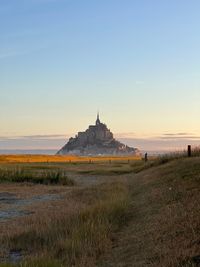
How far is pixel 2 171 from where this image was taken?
45281 millimetres

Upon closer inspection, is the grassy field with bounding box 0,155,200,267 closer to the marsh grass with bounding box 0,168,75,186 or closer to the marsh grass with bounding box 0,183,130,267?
the marsh grass with bounding box 0,183,130,267

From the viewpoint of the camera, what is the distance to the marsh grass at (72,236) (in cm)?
1081

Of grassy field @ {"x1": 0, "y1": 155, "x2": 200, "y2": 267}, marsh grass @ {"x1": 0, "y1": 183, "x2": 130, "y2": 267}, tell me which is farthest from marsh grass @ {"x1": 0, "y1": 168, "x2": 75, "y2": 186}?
marsh grass @ {"x1": 0, "y1": 183, "x2": 130, "y2": 267}

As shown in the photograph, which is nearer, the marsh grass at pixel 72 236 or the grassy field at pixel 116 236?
the grassy field at pixel 116 236

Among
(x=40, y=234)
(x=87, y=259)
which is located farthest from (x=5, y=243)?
(x=87, y=259)

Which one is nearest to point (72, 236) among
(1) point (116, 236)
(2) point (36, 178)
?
(1) point (116, 236)

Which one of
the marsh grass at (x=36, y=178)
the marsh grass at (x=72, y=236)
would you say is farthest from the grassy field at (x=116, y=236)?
the marsh grass at (x=36, y=178)

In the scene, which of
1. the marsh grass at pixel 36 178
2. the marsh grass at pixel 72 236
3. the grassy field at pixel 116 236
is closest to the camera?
the grassy field at pixel 116 236

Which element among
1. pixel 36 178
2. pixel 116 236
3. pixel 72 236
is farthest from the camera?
pixel 36 178

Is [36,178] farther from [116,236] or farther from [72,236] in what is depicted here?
[72,236]

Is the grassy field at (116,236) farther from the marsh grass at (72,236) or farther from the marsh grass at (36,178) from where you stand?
the marsh grass at (36,178)

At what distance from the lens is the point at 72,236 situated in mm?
12141

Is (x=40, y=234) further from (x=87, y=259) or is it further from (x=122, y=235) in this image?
(x=87, y=259)

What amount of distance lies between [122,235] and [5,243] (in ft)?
9.74
